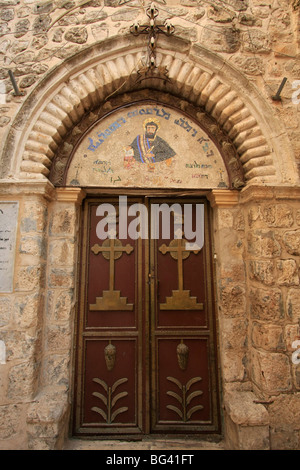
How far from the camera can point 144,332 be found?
2668 millimetres

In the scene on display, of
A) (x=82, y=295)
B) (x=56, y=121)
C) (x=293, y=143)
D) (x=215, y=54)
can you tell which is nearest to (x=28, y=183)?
(x=56, y=121)

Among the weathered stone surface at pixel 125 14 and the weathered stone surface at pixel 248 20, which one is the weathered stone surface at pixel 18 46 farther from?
the weathered stone surface at pixel 248 20

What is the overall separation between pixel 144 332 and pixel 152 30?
2.98 metres

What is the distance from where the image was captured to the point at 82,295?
270cm

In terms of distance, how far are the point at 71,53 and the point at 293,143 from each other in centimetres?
233

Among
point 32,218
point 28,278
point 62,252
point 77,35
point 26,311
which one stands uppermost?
point 77,35

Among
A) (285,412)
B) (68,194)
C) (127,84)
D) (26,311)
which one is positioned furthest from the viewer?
(127,84)

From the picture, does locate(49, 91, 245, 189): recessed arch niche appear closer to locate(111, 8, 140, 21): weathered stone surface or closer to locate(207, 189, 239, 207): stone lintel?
locate(207, 189, 239, 207): stone lintel

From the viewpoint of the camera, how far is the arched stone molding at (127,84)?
2.52 meters

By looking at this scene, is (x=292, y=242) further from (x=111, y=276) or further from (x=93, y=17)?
(x=93, y=17)

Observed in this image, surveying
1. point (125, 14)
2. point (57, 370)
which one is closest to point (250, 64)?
point (125, 14)
